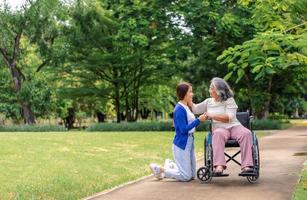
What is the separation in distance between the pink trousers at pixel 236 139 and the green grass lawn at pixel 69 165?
1.89 metres

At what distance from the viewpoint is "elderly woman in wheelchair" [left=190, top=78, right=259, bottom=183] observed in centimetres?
834

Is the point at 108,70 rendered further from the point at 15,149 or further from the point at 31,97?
the point at 15,149

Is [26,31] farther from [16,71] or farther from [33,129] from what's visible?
[33,129]

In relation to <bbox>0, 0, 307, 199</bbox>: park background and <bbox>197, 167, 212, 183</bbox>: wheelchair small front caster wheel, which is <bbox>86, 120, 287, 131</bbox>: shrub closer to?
<bbox>0, 0, 307, 199</bbox>: park background

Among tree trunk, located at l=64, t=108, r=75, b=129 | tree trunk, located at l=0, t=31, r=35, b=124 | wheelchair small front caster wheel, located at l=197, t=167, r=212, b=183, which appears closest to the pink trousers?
wheelchair small front caster wheel, located at l=197, t=167, r=212, b=183

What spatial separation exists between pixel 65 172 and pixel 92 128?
65.4ft

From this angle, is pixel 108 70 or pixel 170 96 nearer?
pixel 108 70

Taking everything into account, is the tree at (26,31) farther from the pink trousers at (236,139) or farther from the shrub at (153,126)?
the pink trousers at (236,139)

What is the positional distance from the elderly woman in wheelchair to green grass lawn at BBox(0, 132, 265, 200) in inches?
69.5

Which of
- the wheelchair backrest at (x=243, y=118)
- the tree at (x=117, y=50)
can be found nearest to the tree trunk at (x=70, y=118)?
the tree at (x=117, y=50)

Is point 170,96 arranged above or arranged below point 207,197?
above

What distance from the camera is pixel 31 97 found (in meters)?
37.3

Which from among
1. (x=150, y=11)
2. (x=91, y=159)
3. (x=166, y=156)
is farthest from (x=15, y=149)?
(x=150, y=11)

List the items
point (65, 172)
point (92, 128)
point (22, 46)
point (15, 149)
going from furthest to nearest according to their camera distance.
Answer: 1. point (22, 46)
2. point (92, 128)
3. point (15, 149)
4. point (65, 172)
